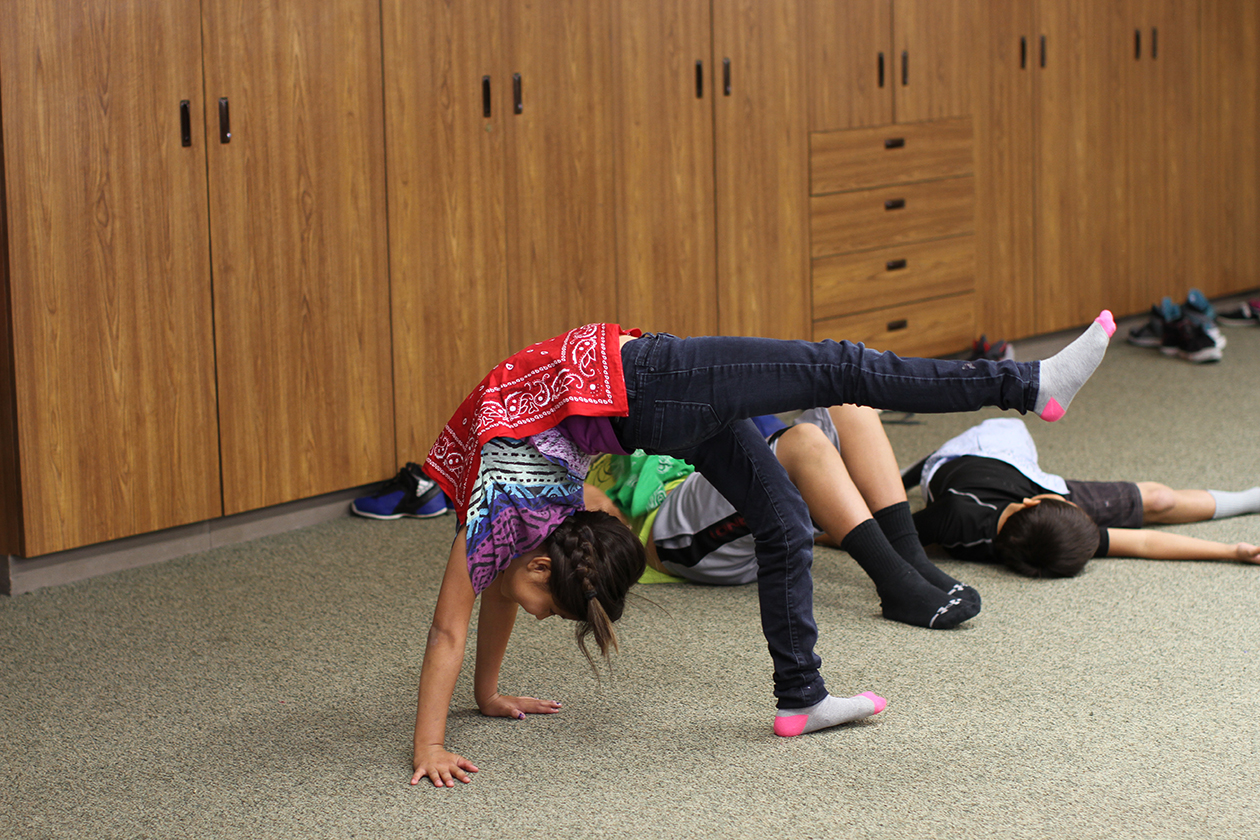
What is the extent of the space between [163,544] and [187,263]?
62cm

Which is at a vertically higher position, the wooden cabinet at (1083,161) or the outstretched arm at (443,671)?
the wooden cabinet at (1083,161)

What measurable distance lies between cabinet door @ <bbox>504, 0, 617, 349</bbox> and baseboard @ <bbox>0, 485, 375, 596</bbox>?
0.68 metres

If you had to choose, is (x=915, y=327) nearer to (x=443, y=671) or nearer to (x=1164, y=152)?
(x=1164, y=152)

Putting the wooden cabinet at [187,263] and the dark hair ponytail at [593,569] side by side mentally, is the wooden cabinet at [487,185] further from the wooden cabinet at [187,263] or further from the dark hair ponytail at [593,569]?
the dark hair ponytail at [593,569]

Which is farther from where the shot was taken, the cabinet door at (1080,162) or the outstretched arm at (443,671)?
the cabinet door at (1080,162)

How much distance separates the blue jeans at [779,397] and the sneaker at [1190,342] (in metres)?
3.36

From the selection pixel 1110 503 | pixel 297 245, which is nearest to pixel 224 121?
pixel 297 245

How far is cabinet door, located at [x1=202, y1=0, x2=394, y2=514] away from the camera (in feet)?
9.43

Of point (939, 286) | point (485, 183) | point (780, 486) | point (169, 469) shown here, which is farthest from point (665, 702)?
point (939, 286)

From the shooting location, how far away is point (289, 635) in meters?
2.40

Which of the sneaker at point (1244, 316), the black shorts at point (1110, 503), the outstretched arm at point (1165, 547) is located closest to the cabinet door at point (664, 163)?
the black shorts at point (1110, 503)

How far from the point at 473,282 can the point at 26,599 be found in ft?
4.20

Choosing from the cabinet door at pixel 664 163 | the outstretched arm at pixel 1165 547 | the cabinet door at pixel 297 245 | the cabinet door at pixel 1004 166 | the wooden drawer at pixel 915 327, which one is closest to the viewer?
the outstretched arm at pixel 1165 547

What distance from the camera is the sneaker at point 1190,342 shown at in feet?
15.4
